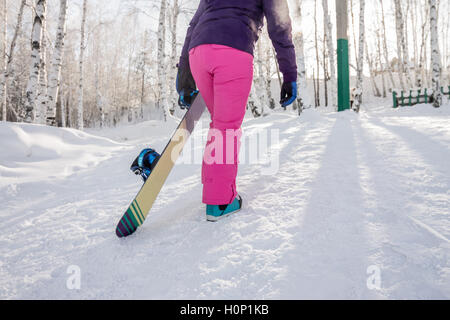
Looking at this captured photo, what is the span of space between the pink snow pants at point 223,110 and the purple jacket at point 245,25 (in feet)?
0.17

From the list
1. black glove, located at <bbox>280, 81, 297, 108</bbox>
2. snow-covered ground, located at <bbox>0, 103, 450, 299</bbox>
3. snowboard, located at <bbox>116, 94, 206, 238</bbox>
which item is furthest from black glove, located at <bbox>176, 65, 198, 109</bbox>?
snow-covered ground, located at <bbox>0, 103, 450, 299</bbox>

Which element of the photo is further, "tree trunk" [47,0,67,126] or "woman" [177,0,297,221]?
"tree trunk" [47,0,67,126]

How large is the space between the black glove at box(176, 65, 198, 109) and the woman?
0.27 meters

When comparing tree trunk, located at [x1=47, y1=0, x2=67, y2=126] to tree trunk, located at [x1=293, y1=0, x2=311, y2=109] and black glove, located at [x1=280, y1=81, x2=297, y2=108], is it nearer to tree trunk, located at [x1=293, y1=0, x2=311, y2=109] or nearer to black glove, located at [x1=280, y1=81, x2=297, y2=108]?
tree trunk, located at [x1=293, y1=0, x2=311, y2=109]

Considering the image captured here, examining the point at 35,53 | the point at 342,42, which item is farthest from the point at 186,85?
the point at 342,42

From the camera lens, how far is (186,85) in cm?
182

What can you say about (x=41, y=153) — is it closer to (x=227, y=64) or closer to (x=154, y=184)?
(x=154, y=184)

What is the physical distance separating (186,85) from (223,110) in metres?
0.52

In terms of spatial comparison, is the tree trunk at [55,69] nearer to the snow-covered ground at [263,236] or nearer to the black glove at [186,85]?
the snow-covered ground at [263,236]

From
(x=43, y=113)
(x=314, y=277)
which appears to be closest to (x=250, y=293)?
(x=314, y=277)

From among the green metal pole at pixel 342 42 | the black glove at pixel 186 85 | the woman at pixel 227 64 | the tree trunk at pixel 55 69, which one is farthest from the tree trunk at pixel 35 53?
the green metal pole at pixel 342 42

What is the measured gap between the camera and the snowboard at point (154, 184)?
1.40 m

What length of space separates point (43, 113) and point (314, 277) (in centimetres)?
784

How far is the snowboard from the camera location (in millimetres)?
1404
